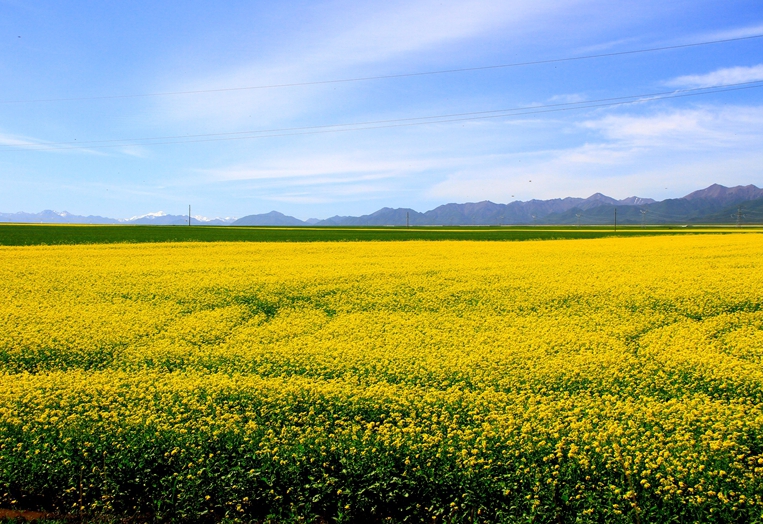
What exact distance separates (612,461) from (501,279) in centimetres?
1174

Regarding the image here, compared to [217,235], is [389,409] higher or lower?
lower

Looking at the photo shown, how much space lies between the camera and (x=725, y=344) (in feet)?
31.4

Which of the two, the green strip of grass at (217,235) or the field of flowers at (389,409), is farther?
the green strip of grass at (217,235)

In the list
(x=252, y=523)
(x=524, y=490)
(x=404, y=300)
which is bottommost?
(x=252, y=523)

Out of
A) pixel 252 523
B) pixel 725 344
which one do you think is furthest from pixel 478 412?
pixel 725 344

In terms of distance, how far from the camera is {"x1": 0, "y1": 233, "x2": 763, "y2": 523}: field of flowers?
5.24 metres

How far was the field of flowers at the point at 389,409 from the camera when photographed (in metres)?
5.24

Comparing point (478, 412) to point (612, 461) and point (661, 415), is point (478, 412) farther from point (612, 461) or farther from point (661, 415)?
point (661, 415)

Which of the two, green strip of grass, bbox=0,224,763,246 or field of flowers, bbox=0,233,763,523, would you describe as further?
green strip of grass, bbox=0,224,763,246

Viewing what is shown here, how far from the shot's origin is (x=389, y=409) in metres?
6.89

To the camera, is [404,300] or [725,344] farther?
[404,300]

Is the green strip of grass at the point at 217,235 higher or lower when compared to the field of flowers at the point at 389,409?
higher

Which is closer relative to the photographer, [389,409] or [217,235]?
[389,409]

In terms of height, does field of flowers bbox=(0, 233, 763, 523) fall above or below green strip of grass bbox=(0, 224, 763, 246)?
below
